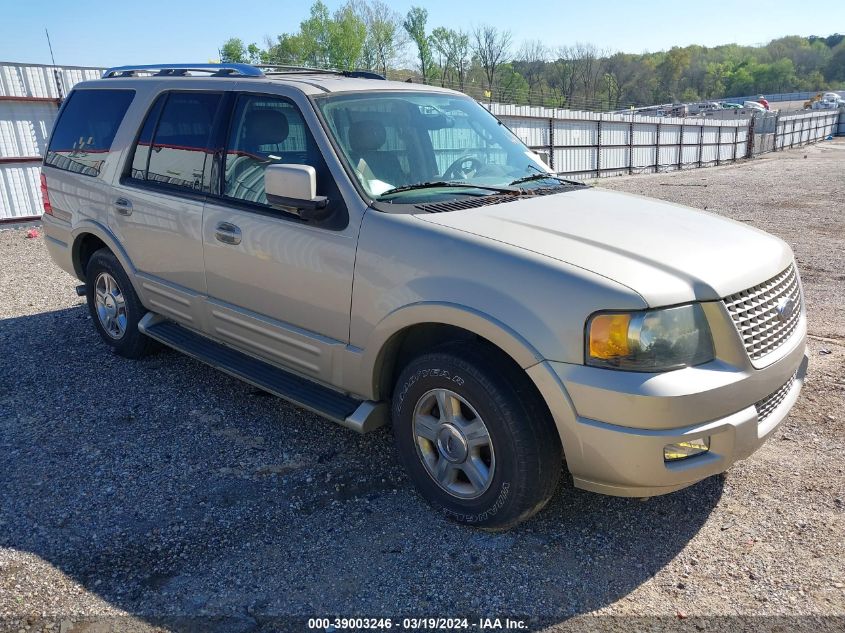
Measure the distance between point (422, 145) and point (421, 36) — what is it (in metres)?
94.3

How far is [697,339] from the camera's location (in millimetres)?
2615

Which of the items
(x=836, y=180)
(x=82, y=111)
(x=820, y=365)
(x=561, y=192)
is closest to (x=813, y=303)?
(x=820, y=365)

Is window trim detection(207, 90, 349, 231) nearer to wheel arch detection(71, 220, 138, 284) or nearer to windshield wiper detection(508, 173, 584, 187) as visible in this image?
windshield wiper detection(508, 173, 584, 187)

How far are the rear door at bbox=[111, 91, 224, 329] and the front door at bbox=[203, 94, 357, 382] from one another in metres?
0.19

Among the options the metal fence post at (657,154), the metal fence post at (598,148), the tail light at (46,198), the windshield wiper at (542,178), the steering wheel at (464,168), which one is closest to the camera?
the steering wheel at (464,168)

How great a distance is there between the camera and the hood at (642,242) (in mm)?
2633

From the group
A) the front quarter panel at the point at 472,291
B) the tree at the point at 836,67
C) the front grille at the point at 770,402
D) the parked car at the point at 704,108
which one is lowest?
the parked car at the point at 704,108

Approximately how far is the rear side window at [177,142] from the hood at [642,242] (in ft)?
5.84

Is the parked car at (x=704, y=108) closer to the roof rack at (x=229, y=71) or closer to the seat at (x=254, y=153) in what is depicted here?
the roof rack at (x=229, y=71)

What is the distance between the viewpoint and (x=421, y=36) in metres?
90.4

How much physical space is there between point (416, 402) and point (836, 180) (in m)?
23.6

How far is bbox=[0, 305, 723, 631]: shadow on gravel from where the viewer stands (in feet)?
8.88

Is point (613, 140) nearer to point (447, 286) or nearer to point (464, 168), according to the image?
point (464, 168)

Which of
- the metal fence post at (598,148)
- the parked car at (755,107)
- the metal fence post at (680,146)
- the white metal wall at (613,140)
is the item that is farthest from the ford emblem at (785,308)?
the parked car at (755,107)
